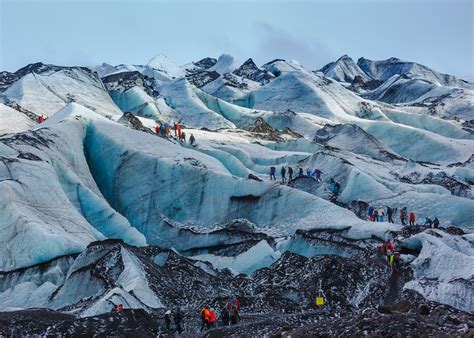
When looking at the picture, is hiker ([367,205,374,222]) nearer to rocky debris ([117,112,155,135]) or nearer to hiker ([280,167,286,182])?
hiker ([280,167,286,182])

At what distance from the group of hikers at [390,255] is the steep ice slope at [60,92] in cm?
4222

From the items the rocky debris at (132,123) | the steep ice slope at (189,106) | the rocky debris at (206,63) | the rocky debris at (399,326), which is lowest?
the rocky debris at (399,326)

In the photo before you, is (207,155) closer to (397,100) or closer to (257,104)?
(257,104)

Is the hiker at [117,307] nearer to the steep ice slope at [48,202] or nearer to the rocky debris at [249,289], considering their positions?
the rocky debris at [249,289]

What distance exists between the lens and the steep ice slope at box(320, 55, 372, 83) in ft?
500

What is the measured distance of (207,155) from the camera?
45500mm

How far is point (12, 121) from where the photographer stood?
55.0 metres

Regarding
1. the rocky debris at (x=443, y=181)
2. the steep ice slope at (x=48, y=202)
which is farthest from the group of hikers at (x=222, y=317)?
the rocky debris at (x=443, y=181)

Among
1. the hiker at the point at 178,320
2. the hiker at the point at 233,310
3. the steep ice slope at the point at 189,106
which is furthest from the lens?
the steep ice slope at the point at 189,106

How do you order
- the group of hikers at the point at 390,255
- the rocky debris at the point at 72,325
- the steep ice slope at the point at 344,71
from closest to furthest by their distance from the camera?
the rocky debris at the point at 72,325 → the group of hikers at the point at 390,255 → the steep ice slope at the point at 344,71

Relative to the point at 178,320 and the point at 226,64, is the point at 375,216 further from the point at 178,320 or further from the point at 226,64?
the point at 226,64

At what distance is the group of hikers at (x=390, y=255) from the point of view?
2794 centimetres

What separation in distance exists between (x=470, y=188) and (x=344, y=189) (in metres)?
8.03

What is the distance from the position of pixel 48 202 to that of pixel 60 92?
44.4 meters
